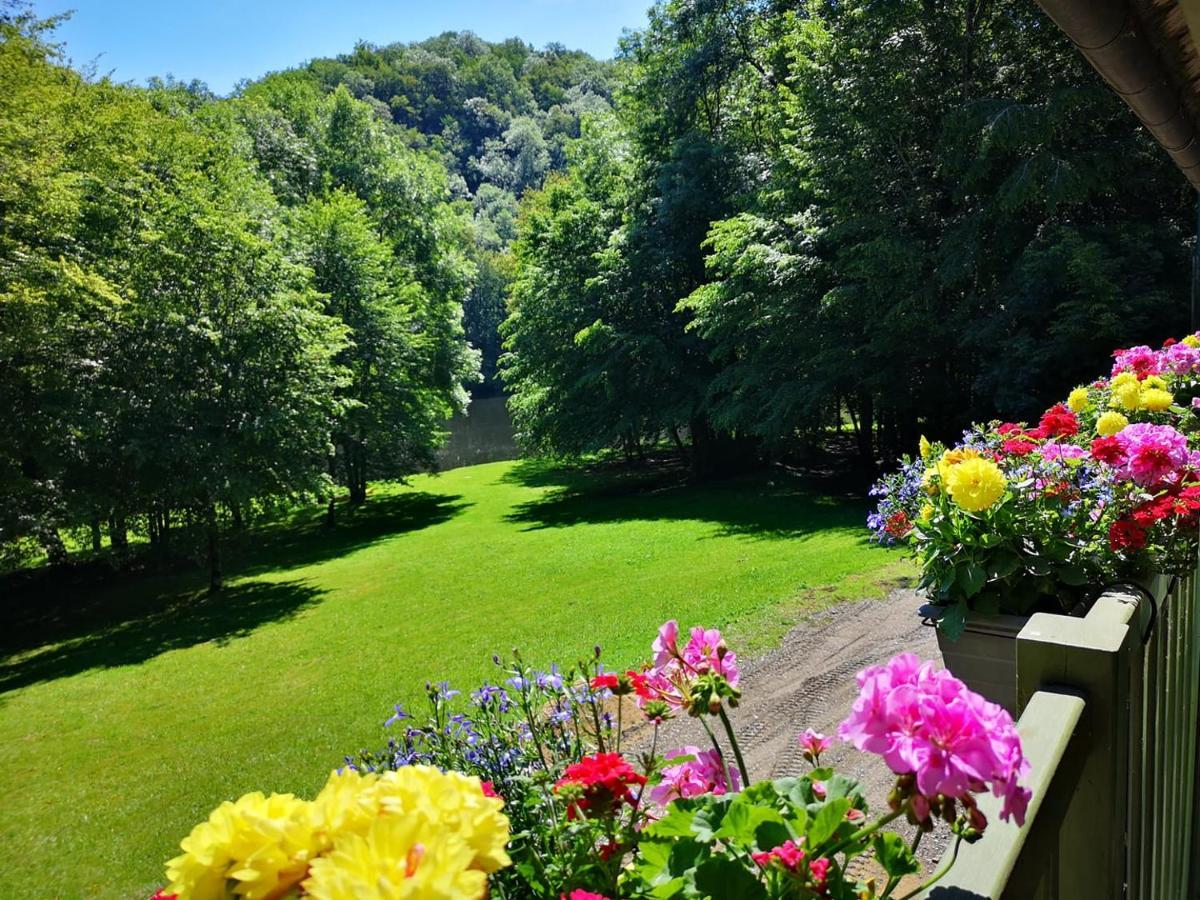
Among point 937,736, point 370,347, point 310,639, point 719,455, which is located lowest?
point 310,639

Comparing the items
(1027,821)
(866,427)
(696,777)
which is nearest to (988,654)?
(696,777)

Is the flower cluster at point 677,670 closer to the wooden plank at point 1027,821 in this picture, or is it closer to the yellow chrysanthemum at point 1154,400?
the wooden plank at point 1027,821

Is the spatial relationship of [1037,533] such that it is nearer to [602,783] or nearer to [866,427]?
[602,783]

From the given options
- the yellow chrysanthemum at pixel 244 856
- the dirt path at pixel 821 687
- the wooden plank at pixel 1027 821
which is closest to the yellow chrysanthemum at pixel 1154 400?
the dirt path at pixel 821 687

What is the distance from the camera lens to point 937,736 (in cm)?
84

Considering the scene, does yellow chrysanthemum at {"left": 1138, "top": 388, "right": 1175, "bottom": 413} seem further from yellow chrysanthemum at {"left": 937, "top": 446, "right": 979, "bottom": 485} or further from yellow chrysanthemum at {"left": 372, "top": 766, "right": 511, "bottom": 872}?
yellow chrysanthemum at {"left": 372, "top": 766, "right": 511, "bottom": 872}

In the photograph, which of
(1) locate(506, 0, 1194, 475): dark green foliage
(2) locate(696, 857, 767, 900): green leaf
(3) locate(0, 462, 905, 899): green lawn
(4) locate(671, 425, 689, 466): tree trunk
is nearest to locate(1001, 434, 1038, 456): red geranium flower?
(2) locate(696, 857, 767, 900): green leaf

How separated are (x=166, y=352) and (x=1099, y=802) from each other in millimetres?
12282

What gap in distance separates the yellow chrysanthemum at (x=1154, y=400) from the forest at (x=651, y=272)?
24.6 feet

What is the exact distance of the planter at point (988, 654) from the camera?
2.39 m

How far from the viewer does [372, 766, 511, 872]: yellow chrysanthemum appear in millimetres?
686

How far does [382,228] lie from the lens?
2255 centimetres

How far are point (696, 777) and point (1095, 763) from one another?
24.5 inches

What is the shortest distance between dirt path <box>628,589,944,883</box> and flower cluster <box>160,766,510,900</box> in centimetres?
330
